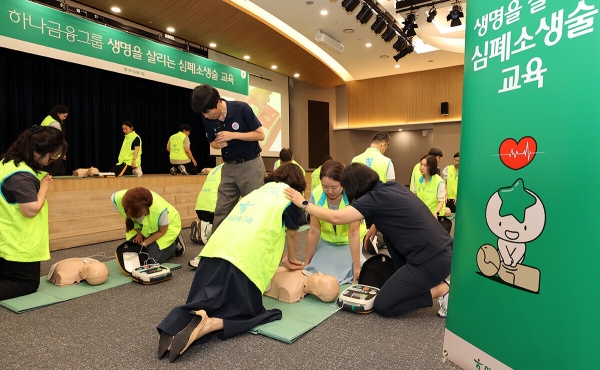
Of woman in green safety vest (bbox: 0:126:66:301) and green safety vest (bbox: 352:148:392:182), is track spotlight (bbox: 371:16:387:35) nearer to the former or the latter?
green safety vest (bbox: 352:148:392:182)

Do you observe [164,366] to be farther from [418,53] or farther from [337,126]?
[337,126]

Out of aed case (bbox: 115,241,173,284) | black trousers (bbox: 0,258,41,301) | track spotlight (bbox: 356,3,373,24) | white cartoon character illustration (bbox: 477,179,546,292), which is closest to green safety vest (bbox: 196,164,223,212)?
aed case (bbox: 115,241,173,284)

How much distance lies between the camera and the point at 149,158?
8094 millimetres

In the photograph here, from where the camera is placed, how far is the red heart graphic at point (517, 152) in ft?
3.08

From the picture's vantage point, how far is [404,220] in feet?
6.97

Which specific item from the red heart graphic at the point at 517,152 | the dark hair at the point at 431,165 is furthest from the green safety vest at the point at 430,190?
the red heart graphic at the point at 517,152

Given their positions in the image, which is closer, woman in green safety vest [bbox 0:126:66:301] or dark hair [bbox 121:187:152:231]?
woman in green safety vest [bbox 0:126:66:301]

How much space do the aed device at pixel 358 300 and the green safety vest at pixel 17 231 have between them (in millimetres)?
1956

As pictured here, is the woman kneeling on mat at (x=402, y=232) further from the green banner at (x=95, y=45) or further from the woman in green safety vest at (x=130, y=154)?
the woman in green safety vest at (x=130, y=154)

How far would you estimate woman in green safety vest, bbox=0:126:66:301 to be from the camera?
236 centimetres

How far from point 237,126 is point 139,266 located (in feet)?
4.36

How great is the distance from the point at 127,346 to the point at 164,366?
0.31 metres

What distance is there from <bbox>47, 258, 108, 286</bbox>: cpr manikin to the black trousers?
231mm

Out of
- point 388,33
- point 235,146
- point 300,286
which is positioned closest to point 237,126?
point 235,146
